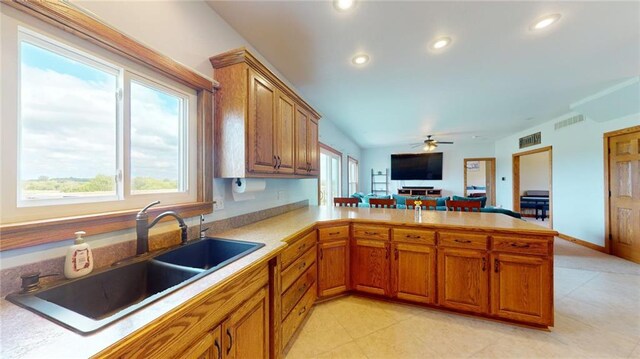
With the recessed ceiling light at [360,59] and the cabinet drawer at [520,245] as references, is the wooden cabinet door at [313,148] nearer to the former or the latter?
the recessed ceiling light at [360,59]

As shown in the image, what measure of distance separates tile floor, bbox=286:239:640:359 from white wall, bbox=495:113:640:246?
2.26 meters

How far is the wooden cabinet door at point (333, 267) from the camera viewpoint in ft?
7.37

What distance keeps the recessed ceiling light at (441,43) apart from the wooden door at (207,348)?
2750 millimetres

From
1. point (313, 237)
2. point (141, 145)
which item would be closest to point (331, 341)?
point (313, 237)

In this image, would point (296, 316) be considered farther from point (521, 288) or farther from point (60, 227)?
point (521, 288)

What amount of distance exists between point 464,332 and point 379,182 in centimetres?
706

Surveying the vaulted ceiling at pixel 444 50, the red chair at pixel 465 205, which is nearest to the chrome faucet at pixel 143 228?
the vaulted ceiling at pixel 444 50

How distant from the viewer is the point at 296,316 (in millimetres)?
1775

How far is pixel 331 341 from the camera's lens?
1.77 meters

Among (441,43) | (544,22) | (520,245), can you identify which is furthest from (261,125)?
(544,22)

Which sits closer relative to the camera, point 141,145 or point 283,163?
point 141,145

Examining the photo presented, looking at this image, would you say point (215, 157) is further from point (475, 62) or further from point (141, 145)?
point (475, 62)

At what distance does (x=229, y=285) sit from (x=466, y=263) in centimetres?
204

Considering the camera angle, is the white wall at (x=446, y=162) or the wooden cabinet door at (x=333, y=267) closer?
the wooden cabinet door at (x=333, y=267)
